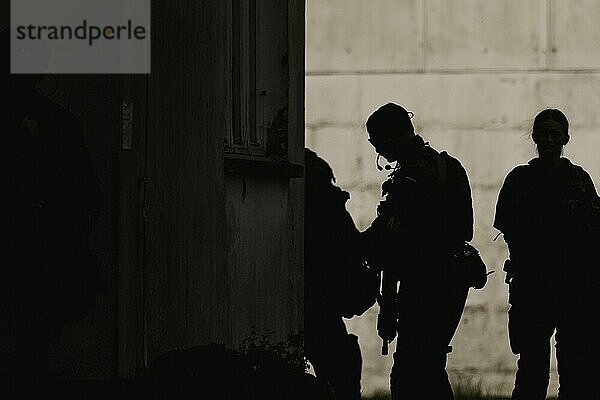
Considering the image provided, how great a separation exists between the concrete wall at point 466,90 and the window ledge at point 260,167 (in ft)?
10.6

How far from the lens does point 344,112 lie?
13086 millimetres

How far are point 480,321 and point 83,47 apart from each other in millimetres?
6417

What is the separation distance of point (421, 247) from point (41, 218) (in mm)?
2515

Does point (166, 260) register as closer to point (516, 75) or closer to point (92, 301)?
point (92, 301)

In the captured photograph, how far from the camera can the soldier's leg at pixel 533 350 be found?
30.7 ft

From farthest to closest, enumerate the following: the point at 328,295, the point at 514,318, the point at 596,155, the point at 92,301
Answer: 1. the point at 596,155
2. the point at 328,295
3. the point at 514,318
4. the point at 92,301

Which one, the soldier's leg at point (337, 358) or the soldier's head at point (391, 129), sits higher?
the soldier's head at point (391, 129)

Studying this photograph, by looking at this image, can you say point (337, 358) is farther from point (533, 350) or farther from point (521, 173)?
point (521, 173)

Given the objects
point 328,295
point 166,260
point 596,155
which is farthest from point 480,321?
point 166,260

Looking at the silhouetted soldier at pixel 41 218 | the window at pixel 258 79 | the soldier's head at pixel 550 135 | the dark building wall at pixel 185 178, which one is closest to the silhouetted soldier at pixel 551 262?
the soldier's head at pixel 550 135

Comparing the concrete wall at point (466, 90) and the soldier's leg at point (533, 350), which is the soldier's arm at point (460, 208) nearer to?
the soldier's leg at point (533, 350)

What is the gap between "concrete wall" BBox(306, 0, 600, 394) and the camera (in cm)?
1282

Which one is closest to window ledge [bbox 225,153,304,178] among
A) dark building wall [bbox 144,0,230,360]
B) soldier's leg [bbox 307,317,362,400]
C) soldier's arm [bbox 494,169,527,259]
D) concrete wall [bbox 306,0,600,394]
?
dark building wall [bbox 144,0,230,360]

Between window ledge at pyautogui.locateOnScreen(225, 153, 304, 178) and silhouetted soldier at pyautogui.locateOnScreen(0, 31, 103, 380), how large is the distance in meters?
1.47
